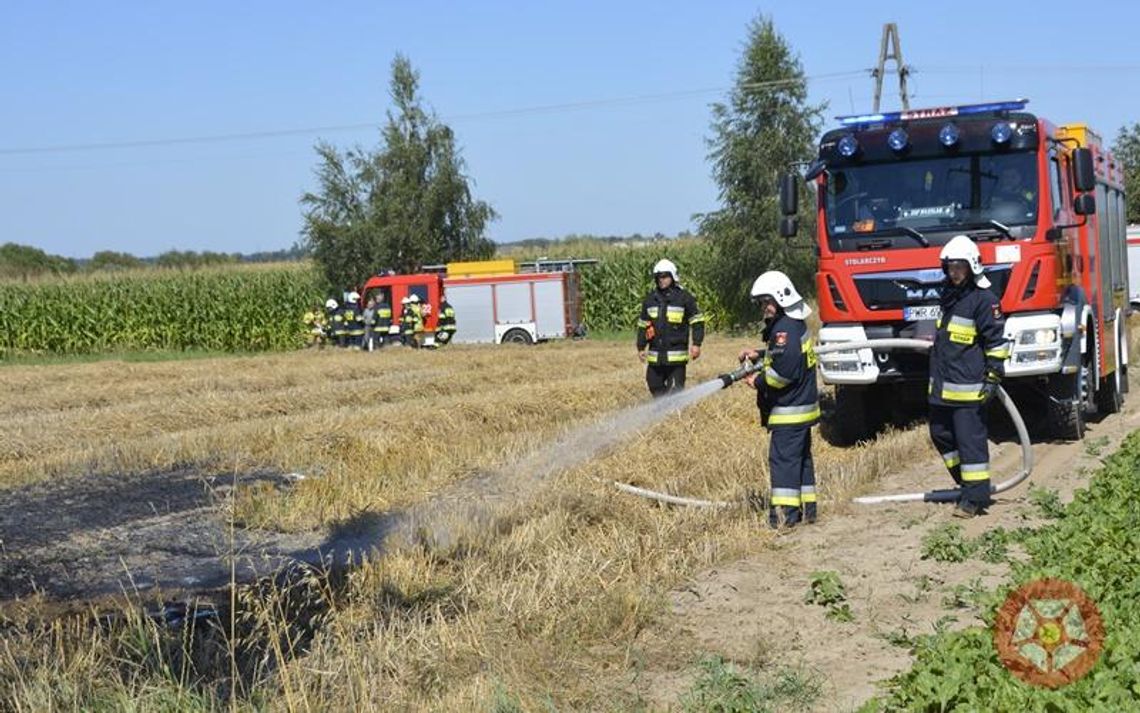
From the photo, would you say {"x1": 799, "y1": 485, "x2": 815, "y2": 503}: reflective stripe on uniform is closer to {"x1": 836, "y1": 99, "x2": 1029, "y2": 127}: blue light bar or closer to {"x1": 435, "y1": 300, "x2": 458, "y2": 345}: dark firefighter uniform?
{"x1": 836, "y1": 99, "x2": 1029, "y2": 127}: blue light bar

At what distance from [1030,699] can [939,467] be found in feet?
22.9

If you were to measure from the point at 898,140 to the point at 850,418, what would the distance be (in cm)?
287

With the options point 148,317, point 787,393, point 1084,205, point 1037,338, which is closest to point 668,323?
point 1037,338

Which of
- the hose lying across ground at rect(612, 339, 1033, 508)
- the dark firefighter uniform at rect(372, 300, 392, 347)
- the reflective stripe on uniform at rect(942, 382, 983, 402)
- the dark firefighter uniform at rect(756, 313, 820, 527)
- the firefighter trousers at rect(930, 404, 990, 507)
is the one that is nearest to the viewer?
the dark firefighter uniform at rect(756, 313, 820, 527)

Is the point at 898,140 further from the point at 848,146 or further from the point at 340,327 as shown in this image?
the point at 340,327

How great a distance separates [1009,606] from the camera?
245 inches

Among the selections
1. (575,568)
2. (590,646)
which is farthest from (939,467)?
(590,646)

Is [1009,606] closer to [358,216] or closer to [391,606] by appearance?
[391,606]

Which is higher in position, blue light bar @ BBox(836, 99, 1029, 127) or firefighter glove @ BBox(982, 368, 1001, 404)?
blue light bar @ BBox(836, 99, 1029, 127)

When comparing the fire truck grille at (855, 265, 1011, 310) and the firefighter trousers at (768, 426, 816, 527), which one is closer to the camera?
the firefighter trousers at (768, 426, 816, 527)

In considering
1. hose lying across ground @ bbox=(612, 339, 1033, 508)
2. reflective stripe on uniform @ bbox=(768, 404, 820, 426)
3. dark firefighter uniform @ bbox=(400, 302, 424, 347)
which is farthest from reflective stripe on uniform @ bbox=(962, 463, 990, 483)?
dark firefighter uniform @ bbox=(400, 302, 424, 347)

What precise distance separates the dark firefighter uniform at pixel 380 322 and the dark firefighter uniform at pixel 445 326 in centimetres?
183

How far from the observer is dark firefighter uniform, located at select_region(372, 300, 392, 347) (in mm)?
31141

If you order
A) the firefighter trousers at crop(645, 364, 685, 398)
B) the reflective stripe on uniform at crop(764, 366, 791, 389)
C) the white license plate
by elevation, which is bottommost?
the firefighter trousers at crop(645, 364, 685, 398)
